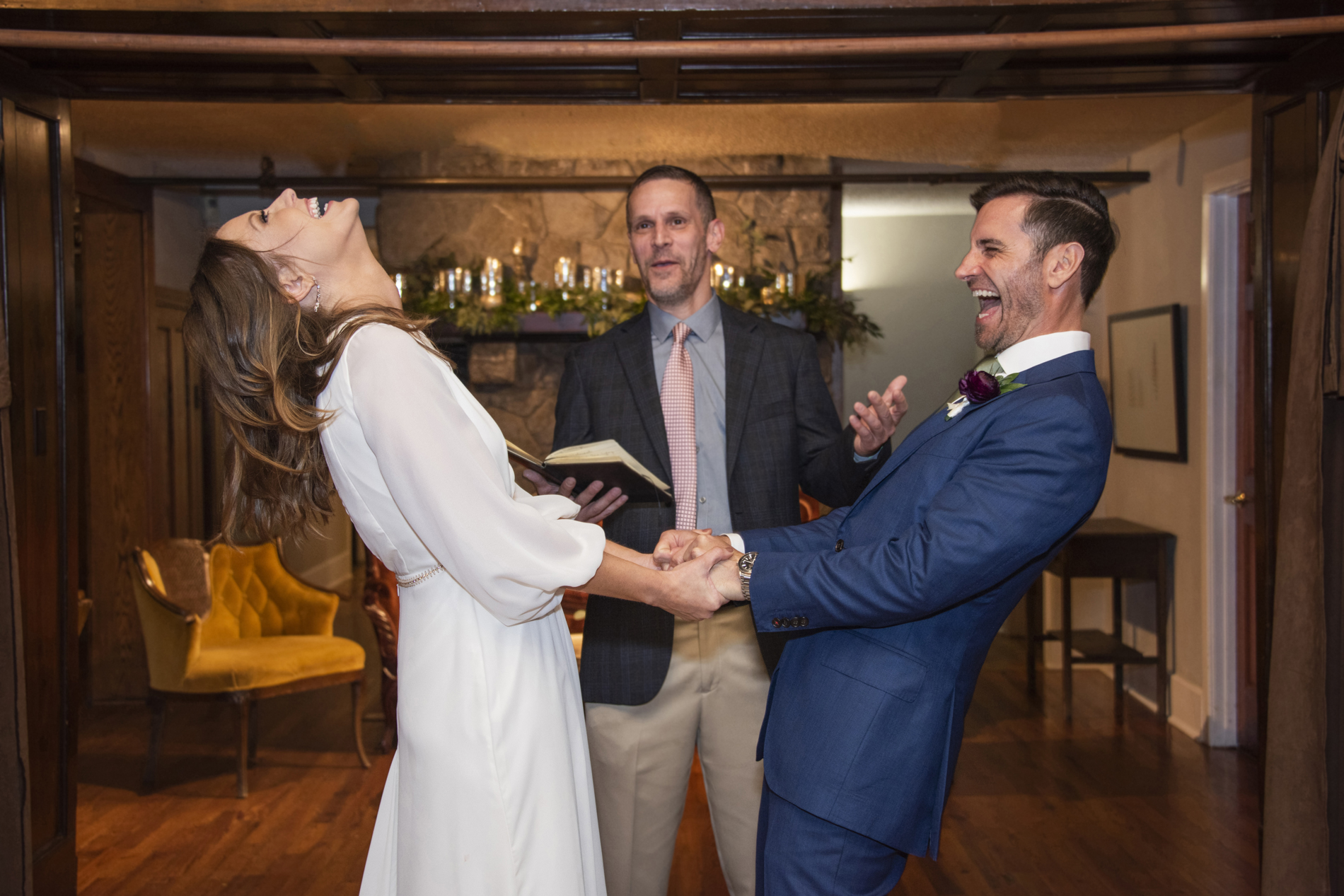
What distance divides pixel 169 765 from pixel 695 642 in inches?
132

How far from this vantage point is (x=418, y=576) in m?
1.58

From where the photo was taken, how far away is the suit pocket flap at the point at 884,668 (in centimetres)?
158

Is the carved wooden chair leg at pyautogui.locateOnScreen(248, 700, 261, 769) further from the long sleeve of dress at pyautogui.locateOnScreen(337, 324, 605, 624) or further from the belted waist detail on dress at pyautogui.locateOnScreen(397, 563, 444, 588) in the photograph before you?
the long sleeve of dress at pyautogui.locateOnScreen(337, 324, 605, 624)

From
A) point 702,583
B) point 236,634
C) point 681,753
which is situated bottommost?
point 236,634

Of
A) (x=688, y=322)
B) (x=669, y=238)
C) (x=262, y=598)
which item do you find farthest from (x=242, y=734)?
(x=669, y=238)

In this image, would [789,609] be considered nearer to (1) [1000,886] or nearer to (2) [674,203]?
(2) [674,203]

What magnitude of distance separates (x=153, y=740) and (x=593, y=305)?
10.1ft

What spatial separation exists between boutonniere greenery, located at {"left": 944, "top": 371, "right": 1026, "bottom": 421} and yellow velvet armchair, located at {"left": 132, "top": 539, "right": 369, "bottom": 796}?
3.00 meters

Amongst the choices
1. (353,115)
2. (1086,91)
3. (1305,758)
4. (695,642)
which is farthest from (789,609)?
(353,115)

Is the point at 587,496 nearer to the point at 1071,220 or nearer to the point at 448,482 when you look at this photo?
the point at 448,482

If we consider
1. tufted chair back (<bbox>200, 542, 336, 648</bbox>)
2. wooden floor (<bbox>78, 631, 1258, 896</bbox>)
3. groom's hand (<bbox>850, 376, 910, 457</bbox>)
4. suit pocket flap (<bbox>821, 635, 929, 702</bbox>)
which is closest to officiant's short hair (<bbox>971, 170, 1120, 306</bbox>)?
groom's hand (<bbox>850, 376, 910, 457</bbox>)

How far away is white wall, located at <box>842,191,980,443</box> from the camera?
22.0 feet

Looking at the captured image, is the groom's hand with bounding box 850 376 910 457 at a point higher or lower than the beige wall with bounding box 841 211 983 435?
lower

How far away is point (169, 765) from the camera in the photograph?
4.45 meters
